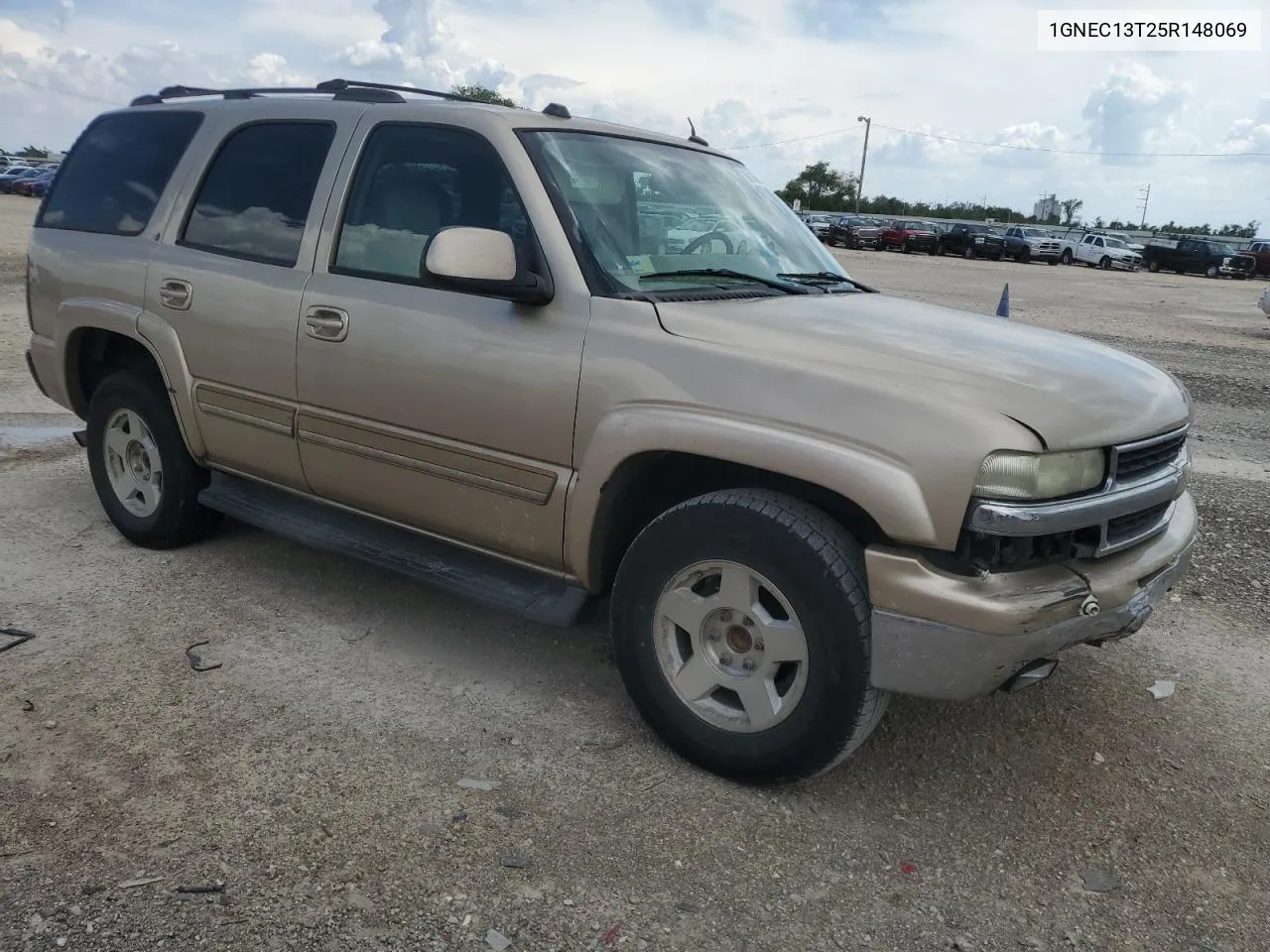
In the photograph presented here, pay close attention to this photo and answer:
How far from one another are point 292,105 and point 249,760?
2520 millimetres

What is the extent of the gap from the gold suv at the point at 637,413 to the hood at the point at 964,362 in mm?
14

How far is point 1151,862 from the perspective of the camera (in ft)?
8.93

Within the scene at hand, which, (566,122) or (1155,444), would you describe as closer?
(1155,444)

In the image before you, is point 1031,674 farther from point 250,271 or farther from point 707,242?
point 250,271

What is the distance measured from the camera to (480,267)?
2.97m

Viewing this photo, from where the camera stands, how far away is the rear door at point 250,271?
377 centimetres

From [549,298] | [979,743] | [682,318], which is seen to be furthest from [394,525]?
[979,743]

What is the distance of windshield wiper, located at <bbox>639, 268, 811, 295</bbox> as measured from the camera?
3.24 metres

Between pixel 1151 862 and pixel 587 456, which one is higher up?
pixel 587 456

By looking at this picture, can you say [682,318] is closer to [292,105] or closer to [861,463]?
[861,463]

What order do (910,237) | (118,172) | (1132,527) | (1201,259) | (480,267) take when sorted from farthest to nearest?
(910,237) → (1201,259) → (118,172) → (480,267) → (1132,527)

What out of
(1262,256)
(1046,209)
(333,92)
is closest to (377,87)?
(333,92)

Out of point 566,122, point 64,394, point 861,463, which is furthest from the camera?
point 64,394

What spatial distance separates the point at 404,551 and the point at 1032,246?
1675 inches
